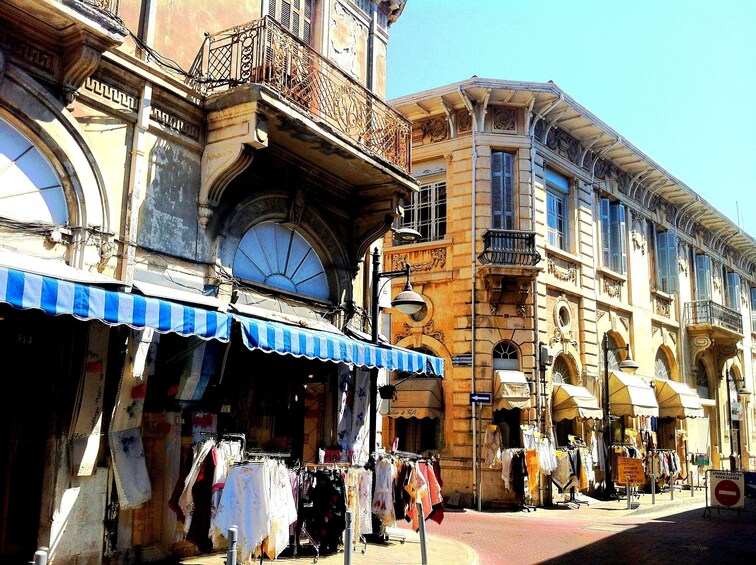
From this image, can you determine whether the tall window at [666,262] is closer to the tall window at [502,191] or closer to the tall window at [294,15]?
the tall window at [502,191]

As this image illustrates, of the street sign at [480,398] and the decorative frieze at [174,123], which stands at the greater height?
the decorative frieze at [174,123]

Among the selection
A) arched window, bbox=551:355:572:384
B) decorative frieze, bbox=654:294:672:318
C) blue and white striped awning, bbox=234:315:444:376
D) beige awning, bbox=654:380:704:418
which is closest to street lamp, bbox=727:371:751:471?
beige awning, bbox=654:380:704:418

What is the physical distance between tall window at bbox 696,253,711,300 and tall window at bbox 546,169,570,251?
11558 mm

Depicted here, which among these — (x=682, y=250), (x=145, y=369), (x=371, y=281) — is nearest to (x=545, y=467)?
(x=371, y=281)

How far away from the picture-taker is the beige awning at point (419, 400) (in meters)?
18.7

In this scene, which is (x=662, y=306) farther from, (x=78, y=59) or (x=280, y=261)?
(x=78, y=59)

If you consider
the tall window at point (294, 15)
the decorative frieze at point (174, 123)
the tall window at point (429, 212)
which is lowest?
the decorative frieze at point (174, 123)

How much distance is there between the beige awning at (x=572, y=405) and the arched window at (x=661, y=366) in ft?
26.1

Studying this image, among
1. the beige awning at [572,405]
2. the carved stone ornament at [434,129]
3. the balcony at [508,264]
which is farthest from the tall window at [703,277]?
the carved stone ornament at [434,129]

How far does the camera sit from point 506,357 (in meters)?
19.3

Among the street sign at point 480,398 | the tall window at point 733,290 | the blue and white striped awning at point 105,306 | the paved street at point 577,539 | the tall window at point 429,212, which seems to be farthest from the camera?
the tall window at point 733,290

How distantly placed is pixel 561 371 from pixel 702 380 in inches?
497

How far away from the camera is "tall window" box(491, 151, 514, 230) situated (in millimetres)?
19797

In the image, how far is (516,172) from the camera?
2006 centimetres
